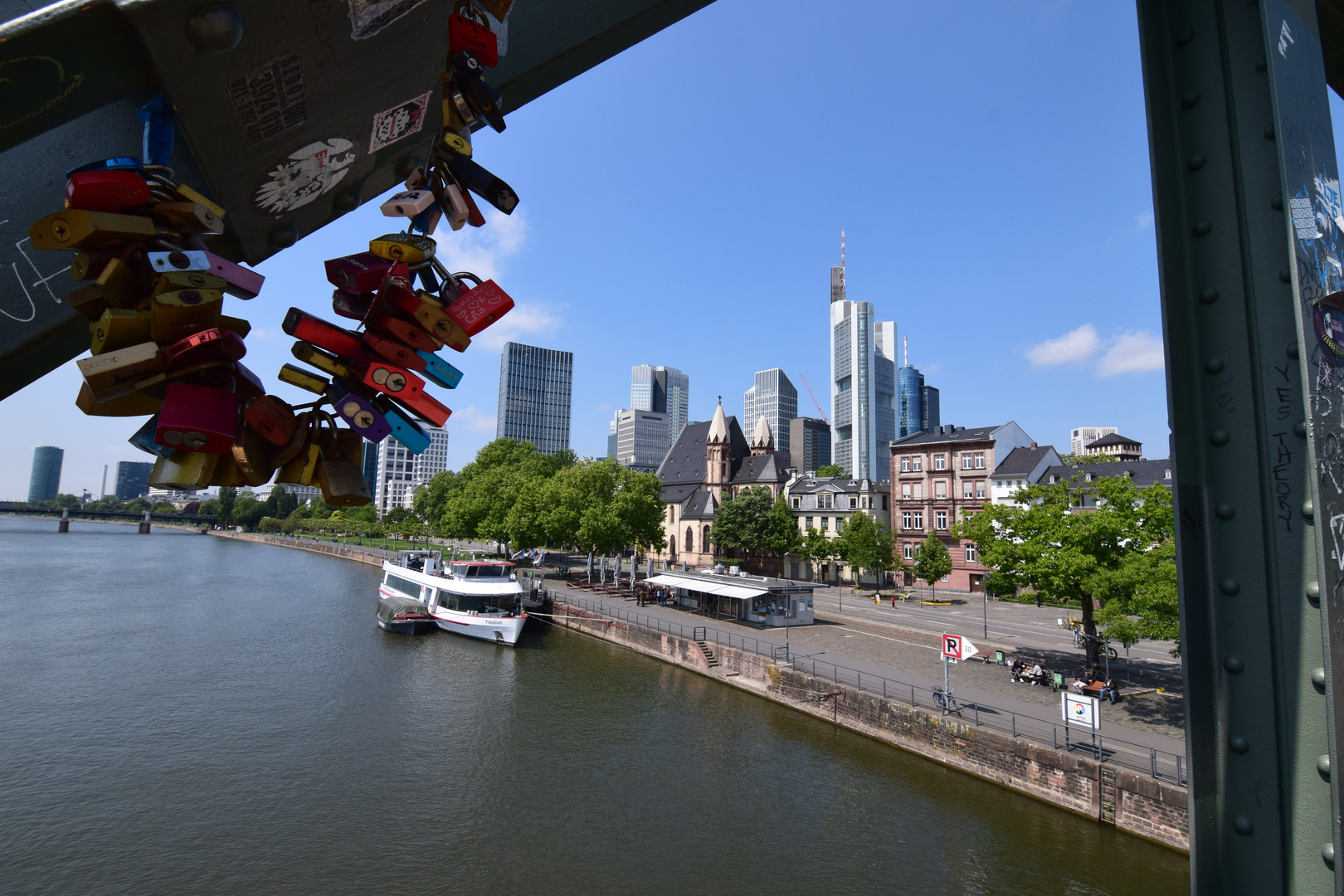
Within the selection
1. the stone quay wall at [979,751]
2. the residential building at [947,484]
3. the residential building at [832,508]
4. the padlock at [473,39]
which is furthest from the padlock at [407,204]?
the residential building at [832,508]

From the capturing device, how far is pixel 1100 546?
23.8 m

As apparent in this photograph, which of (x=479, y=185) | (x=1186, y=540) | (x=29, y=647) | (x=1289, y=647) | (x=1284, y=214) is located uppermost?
(x=479, y=185)

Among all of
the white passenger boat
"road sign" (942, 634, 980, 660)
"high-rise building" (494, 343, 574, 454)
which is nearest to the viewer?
"road sign" (942, 634, 980, 660)

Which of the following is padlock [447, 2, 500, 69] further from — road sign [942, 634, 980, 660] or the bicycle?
road sign [942, 634, 980, 660]

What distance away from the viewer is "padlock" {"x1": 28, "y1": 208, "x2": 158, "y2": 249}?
5.19ft

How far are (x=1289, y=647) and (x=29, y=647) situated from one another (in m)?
44.1

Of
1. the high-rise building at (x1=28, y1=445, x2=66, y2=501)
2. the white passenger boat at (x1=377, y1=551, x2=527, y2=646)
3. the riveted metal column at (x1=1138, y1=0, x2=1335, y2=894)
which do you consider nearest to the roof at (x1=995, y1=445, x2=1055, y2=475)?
the white passenger boat at (x1=377, y1=551, x2=527, y2=646)

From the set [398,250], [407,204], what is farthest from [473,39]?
[398,250]

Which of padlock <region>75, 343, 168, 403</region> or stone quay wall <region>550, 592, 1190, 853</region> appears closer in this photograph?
padlock <region>75, 343, 168, 403</region>

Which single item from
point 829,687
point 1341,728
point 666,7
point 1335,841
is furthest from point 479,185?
point 829,687

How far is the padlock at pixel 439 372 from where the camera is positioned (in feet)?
6.49

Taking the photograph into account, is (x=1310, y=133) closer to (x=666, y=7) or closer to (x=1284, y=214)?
(x=1284, y=214)

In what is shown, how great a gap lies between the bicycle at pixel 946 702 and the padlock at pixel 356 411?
22356 mm

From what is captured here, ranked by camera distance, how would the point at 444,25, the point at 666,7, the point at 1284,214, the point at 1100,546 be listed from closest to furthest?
the point at 1284,214 → the point at 444,25 → the point at 666,7 → the point at 1100,546
